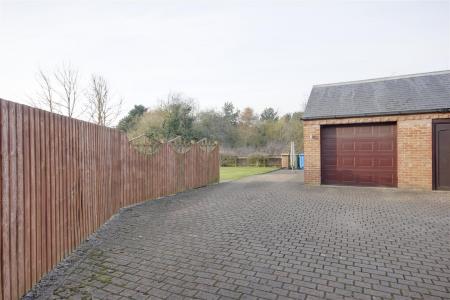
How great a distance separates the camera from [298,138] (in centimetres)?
3108

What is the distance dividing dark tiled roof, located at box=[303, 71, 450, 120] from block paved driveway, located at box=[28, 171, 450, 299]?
4344 millimetres

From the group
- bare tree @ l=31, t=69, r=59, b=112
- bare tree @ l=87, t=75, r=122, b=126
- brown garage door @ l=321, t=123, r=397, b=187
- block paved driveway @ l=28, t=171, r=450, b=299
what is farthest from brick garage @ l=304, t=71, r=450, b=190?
bare tree @ l=31, t=69, r=59, b=112

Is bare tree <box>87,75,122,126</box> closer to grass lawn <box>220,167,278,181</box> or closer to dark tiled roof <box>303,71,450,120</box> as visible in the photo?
grass lawn <box>220,167,278,181</box>

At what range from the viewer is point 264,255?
4066 mm

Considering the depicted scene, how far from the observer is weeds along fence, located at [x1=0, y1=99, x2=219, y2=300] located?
2.67 metres

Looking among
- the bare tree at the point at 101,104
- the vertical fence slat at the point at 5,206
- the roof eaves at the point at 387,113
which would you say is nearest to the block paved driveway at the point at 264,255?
the vertical fence slat at the point at 5,206

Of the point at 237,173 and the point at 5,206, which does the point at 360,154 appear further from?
the point at 5,206

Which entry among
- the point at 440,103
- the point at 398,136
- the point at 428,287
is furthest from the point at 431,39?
the point at 428,287

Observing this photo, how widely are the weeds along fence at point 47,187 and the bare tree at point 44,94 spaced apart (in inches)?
536

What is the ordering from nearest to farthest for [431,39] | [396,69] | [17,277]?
1. [17,277]
2. [431,39]
3. [396,69]

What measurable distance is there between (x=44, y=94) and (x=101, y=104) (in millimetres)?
3865

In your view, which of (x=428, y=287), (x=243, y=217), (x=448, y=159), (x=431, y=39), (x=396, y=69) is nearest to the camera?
(x=428, y=287)

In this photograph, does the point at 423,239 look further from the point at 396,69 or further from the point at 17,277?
the point at 396,69

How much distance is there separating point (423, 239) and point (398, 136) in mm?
6830
